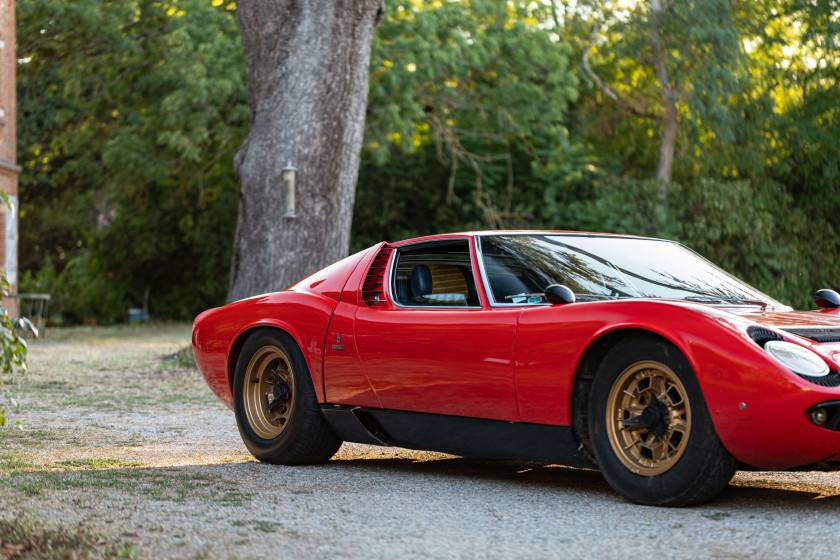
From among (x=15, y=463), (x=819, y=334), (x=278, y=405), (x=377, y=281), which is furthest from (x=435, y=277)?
(x=15, y=463)

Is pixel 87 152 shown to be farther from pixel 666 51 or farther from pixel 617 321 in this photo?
pixel 617 321

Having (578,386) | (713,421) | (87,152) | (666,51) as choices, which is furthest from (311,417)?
(87,152)

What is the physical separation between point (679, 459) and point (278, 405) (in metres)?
2.75

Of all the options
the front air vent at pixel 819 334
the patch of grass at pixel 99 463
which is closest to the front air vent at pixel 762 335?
the front air vent at pixel 819 334

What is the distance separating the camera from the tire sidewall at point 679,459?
4781 mm

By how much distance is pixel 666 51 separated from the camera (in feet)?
83.0

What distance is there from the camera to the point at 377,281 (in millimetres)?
6500

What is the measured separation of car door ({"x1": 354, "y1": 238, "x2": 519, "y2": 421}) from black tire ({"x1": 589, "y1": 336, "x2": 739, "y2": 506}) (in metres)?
0.53

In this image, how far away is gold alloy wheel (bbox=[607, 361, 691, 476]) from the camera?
4934mm

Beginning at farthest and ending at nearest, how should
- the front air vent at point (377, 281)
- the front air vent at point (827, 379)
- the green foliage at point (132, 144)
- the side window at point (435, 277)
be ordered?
the green foliage at point (132, 144), the front air vent at point (377, 281), the side window at point (435, 277), the front air vent at point (827, 379)

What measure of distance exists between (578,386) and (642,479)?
0.51 meters

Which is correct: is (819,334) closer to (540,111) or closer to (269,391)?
(269,391)

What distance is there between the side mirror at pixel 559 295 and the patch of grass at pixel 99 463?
8.69 ft

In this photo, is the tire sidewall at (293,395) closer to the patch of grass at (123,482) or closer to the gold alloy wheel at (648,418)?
the patch of grass at (123,482)
